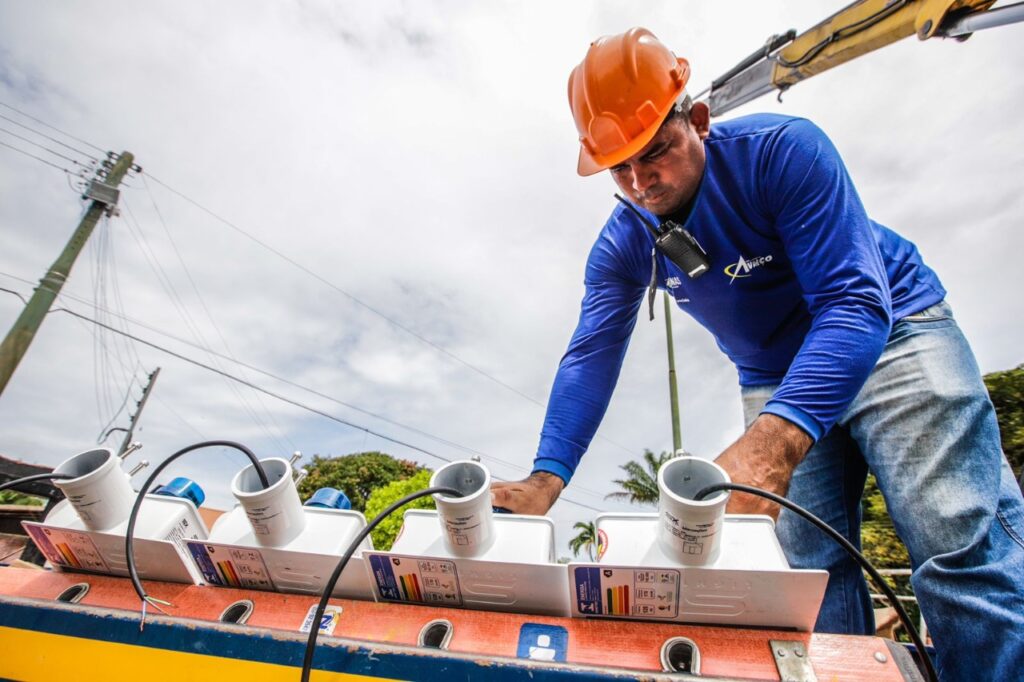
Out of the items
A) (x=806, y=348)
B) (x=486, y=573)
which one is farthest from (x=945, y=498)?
(x=486, y=573)

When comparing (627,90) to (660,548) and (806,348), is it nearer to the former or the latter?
(806,348)

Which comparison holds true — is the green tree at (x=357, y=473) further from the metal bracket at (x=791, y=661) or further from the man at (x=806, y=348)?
the metal bracket at (x=791, y=661)

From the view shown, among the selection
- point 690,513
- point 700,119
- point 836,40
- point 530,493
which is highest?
point 836,40

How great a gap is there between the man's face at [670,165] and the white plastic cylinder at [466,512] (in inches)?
50.8

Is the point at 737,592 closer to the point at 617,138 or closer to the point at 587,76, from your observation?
the point at 617,138

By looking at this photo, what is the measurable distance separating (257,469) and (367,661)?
1.73 ft

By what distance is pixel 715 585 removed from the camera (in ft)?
2.91

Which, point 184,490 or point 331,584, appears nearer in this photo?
point 331,584

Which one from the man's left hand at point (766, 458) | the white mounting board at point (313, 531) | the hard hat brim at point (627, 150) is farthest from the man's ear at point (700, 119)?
the white mounting board at point (313, 531)

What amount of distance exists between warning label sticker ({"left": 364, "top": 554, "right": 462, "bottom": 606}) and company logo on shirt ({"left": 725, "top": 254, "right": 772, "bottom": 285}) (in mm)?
1439

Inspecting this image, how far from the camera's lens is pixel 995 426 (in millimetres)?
1315

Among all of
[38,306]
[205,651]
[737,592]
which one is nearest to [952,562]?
[737,592]

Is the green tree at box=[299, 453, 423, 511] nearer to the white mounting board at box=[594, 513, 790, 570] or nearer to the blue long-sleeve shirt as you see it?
the blue long-sleeve shirt

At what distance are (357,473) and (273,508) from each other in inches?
784
